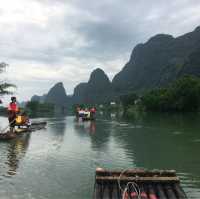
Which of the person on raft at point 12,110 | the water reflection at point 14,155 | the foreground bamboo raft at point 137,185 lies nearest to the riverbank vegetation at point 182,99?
the person on raft at point 12,110

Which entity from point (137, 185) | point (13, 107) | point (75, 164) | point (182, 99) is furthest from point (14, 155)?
point (182, 99)

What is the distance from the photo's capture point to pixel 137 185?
12266mm

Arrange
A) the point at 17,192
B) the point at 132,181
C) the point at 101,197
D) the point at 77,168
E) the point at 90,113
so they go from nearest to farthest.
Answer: the point at 101,197, the point at 132,181, the point at 17,192, the point at 77,168, the point at 90,113

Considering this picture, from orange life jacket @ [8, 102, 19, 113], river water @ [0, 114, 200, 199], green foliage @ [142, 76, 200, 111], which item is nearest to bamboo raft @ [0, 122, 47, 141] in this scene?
river water @ [0, 114, 200, 199]

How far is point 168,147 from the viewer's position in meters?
27.6

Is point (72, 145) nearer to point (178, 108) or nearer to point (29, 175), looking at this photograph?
point (29, 175)

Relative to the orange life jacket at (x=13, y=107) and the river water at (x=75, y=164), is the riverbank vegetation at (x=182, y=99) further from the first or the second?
the orange life jacket at (x=13, y=107)

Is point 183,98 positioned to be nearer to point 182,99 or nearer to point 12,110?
point 182,99

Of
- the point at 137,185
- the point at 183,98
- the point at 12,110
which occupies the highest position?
the point at 183,98

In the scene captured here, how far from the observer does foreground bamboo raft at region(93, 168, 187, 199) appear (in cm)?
1151

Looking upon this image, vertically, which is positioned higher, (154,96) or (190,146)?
(154,96)

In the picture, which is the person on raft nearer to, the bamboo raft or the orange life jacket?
the orange life jacket

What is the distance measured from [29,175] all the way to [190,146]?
1551cm

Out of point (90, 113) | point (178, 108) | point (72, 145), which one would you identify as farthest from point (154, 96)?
point (72, 145)
